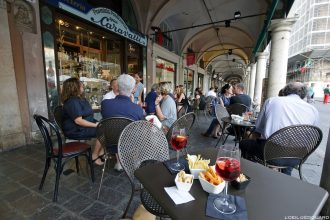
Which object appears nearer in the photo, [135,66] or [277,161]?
[277,161]

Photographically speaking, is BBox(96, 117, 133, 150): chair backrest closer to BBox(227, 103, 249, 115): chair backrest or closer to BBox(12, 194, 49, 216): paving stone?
BBox(12, 194, 49, 216): paving stone

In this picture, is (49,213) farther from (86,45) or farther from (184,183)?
(86,45)

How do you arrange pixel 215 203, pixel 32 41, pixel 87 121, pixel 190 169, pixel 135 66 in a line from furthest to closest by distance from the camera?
pixel 135 66
pixel 32 41
pixel 87 121
pixel 190 169
pixel 215 203

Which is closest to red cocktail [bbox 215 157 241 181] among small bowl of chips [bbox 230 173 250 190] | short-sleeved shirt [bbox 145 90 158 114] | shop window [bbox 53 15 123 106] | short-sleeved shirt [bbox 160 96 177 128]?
small bowl of chips [bbox 230 173 250 190]

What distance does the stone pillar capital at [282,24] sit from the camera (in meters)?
4.47

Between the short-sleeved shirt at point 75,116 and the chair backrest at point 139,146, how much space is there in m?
1.38

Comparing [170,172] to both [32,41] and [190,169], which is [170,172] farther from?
[32,41]

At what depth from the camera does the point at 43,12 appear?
383 centimetres

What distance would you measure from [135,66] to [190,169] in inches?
280

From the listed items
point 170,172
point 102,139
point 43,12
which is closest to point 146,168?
point 170,172

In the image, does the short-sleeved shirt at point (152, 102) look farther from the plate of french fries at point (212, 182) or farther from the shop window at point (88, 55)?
the plate of french fries at point (212, 182)

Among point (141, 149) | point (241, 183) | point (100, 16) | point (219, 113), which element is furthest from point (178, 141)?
point (100, 16)

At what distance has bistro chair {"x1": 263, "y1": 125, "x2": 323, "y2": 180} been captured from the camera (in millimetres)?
1794

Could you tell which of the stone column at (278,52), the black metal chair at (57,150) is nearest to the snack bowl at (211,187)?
the black metal chair at (57,150)
